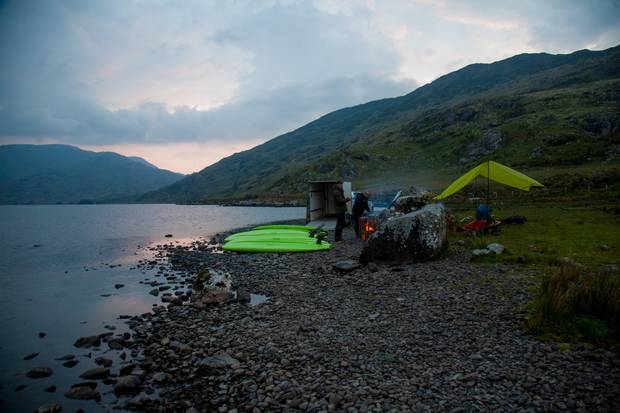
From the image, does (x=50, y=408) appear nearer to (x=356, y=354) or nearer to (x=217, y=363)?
(x=217, y=363)

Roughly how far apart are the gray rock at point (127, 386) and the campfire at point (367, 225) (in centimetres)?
1502

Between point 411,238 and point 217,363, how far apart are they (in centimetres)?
948

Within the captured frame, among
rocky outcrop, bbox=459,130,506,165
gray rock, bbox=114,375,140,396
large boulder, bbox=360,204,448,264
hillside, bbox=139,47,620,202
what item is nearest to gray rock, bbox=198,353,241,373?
gray rock, bbox=114,375,140,396

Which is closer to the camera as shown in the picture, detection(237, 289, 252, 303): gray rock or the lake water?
A: the lake water

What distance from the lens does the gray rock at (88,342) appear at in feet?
33.5

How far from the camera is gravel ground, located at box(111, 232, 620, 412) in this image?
588cm

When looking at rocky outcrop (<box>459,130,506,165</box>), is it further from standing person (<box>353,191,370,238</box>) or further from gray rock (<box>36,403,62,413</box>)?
gray rock (<box>36,403,62,413</box>)

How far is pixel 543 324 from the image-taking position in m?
7.73

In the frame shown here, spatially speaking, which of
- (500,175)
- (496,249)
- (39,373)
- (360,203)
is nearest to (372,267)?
(496,249)

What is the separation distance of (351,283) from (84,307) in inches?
396

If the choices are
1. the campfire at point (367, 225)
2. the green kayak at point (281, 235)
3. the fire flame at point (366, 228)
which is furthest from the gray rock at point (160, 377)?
the green kayak at point (281, 235)

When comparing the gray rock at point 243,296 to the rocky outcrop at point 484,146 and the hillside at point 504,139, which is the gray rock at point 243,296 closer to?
the hillside at point 504,139

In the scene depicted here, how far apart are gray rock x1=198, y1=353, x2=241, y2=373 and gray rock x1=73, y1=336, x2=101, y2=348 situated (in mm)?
4104

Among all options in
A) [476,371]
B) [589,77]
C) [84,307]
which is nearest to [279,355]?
[476,371]
